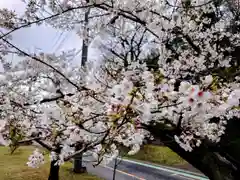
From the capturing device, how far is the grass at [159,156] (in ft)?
55.9

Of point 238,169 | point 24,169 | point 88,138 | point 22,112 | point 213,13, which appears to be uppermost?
point 213,13

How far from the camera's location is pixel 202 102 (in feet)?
4.50

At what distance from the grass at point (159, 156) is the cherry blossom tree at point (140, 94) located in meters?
11.1

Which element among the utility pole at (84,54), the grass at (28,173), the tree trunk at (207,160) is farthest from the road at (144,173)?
the tree trunk at (207,160)

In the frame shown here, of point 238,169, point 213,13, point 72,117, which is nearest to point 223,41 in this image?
point 213,13

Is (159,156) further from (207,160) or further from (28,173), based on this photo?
(207,160)

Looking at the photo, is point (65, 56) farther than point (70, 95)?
Yes

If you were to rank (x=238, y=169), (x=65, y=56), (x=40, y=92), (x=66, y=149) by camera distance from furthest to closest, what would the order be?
(x=40, y=92) < (x=65, y=56) < (x=238, y=169) < (x=66, y=149)

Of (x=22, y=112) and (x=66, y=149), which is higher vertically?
(x=22, y=112)

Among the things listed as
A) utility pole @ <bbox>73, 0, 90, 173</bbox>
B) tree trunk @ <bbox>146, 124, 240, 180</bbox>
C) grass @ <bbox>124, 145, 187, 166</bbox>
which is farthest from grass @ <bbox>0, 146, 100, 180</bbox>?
tree trunk @ <bbox>146, 124, 240, 180</bbox>

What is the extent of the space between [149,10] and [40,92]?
2.65m

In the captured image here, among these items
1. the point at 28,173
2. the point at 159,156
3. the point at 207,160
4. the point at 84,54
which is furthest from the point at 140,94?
the point at 159,156

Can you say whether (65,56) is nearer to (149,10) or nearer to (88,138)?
(149,10)

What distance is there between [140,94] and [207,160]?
8.91 feet
